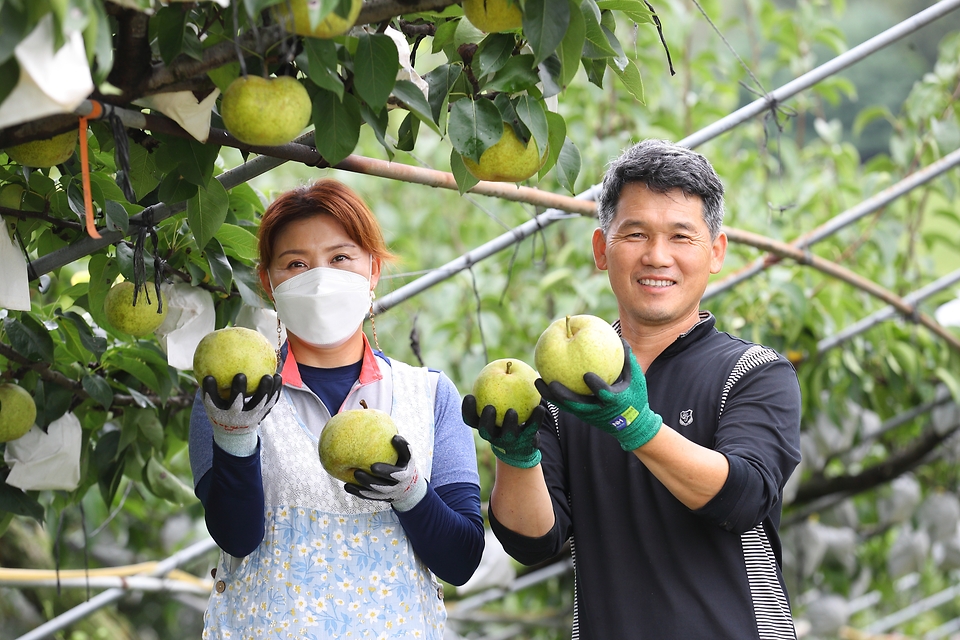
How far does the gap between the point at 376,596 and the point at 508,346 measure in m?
2.82

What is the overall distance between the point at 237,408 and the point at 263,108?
1.64ft

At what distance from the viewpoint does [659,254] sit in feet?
5.93

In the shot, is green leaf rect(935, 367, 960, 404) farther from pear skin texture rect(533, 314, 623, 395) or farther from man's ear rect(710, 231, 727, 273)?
pear skin texture rect(533, 314, 623, 395)

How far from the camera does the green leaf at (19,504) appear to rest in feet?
7.46

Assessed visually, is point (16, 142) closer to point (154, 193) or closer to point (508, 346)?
point (154, 193)

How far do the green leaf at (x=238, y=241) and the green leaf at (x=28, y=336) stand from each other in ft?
1.34

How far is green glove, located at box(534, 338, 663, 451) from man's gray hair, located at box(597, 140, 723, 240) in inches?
18.3

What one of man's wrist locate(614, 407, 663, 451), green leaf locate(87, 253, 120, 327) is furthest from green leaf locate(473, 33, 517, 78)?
green leaf locate(87, 253, 120, 327)

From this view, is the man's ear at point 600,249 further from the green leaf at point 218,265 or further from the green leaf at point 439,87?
the green leaf at point 218,265

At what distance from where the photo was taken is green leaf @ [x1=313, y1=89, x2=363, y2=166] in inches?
57.6

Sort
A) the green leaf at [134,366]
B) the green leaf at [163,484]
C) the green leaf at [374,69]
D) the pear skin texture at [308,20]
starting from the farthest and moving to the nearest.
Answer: the green leaf at [163,484]
the green leaf at [134,366]
the green leaf at [374,69]
the pear skin texture at [308,20]

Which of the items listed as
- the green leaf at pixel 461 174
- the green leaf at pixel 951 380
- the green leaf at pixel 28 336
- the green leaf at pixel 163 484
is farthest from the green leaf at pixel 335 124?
the green leaf at pixel 951 380

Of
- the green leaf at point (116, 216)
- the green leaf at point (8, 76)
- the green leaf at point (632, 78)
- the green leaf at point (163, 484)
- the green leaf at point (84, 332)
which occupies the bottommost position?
the green leaf at point (163, 484)

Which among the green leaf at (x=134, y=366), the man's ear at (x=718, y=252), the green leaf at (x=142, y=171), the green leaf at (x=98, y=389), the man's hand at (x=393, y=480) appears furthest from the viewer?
the green leaf at (x=134, y=366)
